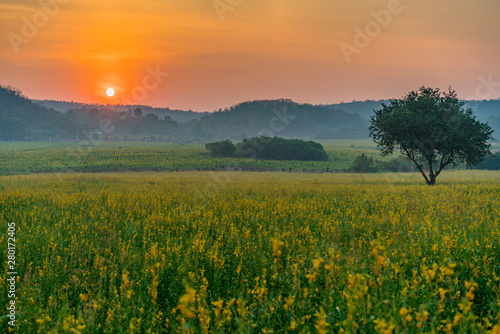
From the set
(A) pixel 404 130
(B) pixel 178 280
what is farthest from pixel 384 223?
(A) pixel 404 130

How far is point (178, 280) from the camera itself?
17.8 feet

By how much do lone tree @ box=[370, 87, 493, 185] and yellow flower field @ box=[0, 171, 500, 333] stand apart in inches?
745

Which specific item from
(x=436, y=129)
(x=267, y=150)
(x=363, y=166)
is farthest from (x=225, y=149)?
(x=436, y=129)

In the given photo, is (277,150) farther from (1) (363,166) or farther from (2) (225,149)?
(1) (363,166)

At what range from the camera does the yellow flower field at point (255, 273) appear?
373 cm

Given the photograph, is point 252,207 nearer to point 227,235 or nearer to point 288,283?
point 227,235

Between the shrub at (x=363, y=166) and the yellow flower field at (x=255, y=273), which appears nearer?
the yellow flower field at (x=255, y=273)

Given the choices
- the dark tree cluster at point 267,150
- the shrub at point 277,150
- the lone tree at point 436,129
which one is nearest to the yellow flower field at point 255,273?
the lone tree at point 436,129

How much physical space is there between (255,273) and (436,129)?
1063 inches

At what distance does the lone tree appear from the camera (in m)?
27.9

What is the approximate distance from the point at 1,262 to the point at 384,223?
332 inches

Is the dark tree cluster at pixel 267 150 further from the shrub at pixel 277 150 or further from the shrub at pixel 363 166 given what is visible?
the shrub at pixel 363 166

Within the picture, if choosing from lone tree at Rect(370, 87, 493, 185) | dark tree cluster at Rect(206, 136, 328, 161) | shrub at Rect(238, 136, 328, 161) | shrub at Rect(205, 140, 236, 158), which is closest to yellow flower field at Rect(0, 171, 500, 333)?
lone tree at Rect(370, 87, 493, 185)

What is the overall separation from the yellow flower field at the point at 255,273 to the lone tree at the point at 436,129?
18.9 m
